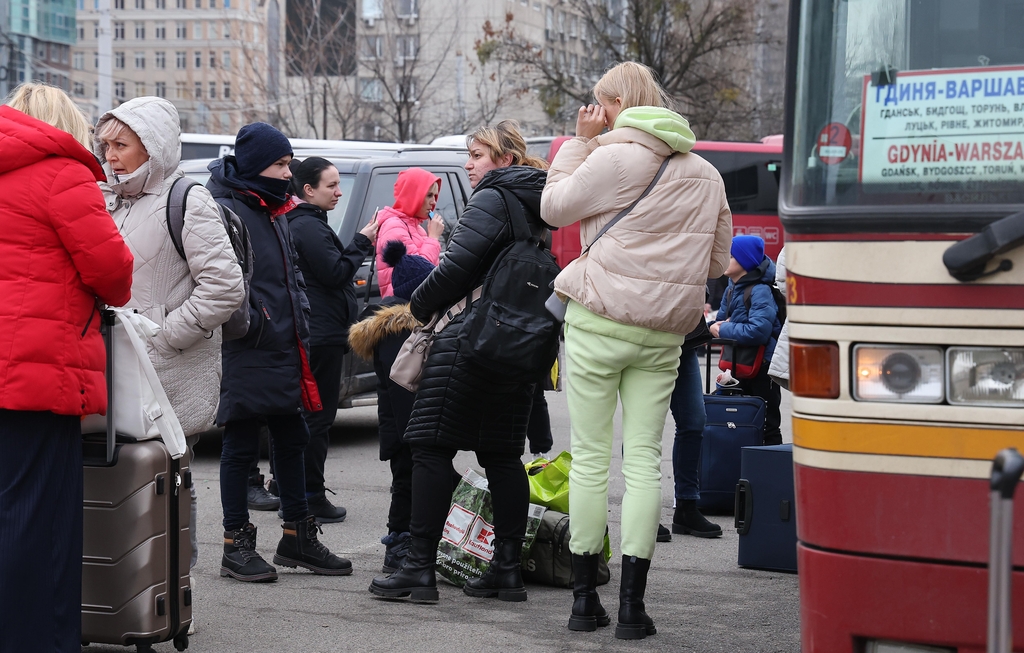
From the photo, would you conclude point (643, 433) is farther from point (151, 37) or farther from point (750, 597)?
point (151, 37)

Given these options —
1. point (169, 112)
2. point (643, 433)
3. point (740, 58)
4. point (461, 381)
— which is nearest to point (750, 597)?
point (643, 433)

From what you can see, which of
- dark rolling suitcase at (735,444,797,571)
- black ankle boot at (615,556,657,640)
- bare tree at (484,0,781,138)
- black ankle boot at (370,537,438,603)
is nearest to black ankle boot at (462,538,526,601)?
black ankle boot at (370,537,438,603)

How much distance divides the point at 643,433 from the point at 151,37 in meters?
133

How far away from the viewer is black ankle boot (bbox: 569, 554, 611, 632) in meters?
4.70

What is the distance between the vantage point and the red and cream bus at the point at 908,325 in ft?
9.59

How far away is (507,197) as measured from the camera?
496cm

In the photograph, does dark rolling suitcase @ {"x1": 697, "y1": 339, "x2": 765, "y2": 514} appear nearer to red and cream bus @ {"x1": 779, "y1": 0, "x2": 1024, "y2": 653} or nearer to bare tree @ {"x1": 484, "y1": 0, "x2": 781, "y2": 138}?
red and cream bus @ {"x1": 779, "y1": 0, "x2": 1024, "y2": 653}

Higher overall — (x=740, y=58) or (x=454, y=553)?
(x=740, y=58)

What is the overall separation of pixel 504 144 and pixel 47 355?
7.76 ft

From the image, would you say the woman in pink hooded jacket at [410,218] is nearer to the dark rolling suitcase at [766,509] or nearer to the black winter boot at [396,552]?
the black winter boot at [396,552]

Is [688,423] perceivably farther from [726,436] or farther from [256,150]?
[256,150]

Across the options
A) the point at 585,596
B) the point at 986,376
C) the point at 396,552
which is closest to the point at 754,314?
the point at 396,552

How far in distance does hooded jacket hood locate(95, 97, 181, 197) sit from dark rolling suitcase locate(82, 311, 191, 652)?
96cm

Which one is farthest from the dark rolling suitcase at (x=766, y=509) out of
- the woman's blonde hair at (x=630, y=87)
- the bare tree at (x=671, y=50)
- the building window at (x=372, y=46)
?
the building window at (x=372, y=46)
